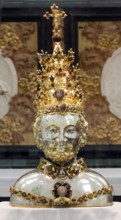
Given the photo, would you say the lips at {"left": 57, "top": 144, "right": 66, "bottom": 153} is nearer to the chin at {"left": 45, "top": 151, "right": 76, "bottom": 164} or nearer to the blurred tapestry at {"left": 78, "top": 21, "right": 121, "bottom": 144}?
the chin at {"left": 45, "top": 151, "right": 76, "bottom": 164}

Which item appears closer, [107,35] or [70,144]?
[70,144]

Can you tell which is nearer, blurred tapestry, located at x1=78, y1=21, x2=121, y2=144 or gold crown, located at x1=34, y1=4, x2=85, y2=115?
gold crown, located at x1=34, y1=4, x2=85, y2=115

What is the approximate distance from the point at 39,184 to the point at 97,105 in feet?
4.12

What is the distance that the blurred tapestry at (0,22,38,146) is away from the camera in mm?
3059

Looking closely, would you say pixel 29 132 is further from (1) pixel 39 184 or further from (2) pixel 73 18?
(1) pixel 39 184

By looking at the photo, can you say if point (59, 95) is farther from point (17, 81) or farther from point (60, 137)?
point (17, 81)

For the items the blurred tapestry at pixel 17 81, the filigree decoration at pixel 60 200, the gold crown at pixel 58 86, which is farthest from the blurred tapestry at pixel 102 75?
the filigree decoration at pixel 60 200

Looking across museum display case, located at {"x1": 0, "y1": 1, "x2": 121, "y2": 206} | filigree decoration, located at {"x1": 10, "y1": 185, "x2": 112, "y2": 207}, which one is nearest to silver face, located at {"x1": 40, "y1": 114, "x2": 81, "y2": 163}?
filigree decoration, located at {"x1": 10, "y1": 185, "x2": 112, "y2": 207}

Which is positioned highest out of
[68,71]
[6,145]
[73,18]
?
[73,18]

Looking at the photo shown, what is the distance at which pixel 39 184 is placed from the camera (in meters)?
1.88

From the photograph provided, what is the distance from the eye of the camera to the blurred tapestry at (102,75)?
10.1 feet

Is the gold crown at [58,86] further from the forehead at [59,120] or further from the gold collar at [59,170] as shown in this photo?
the gold collar at [59,170]

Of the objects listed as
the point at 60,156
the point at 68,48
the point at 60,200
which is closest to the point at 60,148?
the point at 60,156

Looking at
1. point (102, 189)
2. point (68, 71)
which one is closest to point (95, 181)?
point (102, 189)
